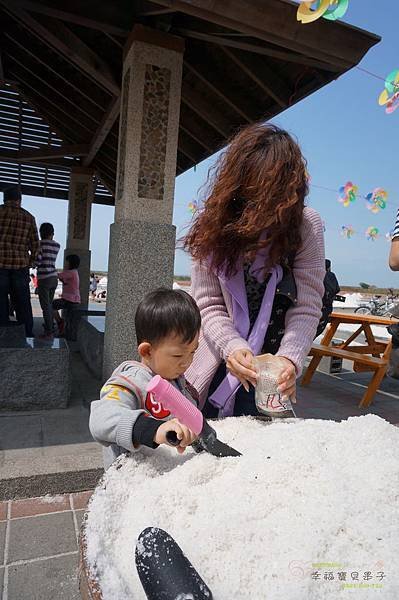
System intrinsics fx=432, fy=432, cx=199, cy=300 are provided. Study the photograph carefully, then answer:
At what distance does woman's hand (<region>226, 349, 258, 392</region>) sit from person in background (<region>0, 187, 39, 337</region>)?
3687 mm

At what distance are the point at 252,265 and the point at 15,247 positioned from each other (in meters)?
3.61

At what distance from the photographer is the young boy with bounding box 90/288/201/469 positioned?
1.10 m

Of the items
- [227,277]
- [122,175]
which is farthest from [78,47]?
[227,277]

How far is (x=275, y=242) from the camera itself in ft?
4.77

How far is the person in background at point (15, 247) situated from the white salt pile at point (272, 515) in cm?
393

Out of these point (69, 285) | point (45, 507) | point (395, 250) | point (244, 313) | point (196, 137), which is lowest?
point (45, 507)

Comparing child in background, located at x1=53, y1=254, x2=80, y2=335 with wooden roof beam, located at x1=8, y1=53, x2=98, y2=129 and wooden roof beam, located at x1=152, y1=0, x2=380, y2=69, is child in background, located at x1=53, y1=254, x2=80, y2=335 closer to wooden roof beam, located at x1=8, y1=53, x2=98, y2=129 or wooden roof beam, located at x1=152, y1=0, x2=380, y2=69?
wooden roof beam, located at x1=8, y1=53, x2=98, y2=129

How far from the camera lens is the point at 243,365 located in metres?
1.33

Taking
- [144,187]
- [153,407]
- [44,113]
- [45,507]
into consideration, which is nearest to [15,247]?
[144,187]

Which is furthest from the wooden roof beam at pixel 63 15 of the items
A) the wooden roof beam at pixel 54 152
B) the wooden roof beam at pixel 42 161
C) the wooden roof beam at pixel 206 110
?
the wooden roof beam at pixel 42 161

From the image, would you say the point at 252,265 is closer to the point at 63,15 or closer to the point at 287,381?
the point at 287,381

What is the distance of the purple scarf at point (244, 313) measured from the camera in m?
1.48

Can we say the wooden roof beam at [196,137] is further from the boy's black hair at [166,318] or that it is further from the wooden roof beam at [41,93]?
the boy's black hair at [166,318]

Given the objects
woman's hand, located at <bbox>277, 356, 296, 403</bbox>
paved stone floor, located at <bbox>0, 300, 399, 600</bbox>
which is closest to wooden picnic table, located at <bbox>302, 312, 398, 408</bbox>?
paved stone floor, located at <bbox>0, 300, 399, 600</bbox>
